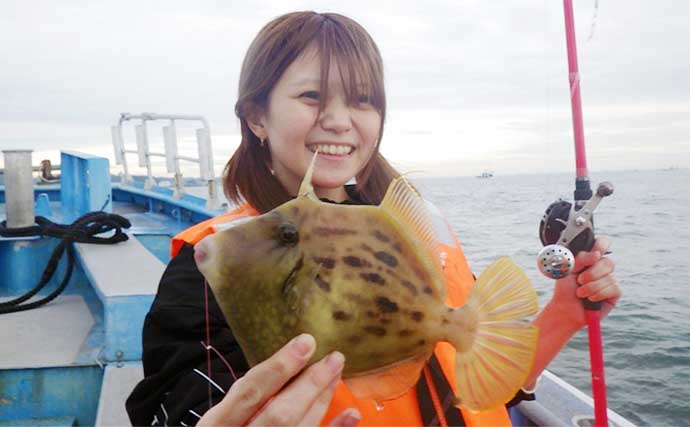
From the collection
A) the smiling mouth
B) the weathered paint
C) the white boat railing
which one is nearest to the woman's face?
the smiling mouth

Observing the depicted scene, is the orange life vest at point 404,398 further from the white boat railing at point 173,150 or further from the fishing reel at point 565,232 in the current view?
the white boat railing at point 173,150

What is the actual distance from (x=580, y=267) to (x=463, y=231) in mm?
13965

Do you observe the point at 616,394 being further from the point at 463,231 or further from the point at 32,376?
the point at 463,231

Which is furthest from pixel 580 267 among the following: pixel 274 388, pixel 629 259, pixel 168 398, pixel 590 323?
pixel 629 259

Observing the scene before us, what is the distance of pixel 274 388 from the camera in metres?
1.11

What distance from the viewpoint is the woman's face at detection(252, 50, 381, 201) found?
1535mm

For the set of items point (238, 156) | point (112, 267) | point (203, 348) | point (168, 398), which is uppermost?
point (238, 156)

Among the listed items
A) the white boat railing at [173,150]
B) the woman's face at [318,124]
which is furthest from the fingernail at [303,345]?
the white boat railing at [173,150]

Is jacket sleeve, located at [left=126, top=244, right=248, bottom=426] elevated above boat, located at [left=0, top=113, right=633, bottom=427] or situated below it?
above

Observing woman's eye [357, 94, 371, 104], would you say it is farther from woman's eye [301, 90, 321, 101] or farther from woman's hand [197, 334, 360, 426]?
woman's hand [197, 334, 360, 426]

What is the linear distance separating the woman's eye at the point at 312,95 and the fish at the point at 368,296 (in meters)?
0.52

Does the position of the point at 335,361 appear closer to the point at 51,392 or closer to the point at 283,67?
the point at 283,67

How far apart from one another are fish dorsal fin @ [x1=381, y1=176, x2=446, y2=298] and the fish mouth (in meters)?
0.47

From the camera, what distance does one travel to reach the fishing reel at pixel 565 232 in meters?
1.62
